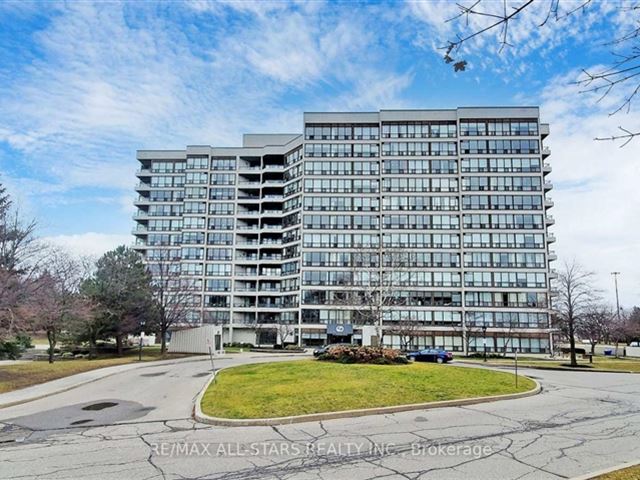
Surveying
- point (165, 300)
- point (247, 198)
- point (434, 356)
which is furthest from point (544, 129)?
point (165, 300)

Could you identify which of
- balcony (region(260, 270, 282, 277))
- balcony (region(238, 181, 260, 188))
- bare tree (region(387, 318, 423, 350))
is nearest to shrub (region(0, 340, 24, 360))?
bare tree (region(387, 318, 423, 350))

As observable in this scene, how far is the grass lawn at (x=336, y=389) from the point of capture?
12844mm

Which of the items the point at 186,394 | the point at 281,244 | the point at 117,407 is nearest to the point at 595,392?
the point at 186,394

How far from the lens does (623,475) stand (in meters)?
6.61

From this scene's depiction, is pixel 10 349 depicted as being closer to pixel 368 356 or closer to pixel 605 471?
pixel 368 356

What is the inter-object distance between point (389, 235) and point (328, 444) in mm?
61800

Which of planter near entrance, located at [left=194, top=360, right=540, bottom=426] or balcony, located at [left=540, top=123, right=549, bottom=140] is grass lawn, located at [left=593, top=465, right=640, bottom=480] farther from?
balcony, located at [left=540, top=123, right=549, bottom=140]

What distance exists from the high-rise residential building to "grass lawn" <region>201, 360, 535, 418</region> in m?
40.7

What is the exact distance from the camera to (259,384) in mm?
16828

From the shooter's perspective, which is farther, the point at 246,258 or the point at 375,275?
the point at 246,258

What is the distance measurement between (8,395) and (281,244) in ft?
197

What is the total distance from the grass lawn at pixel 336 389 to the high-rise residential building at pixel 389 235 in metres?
40.7

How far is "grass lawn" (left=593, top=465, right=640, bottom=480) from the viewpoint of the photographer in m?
6.45

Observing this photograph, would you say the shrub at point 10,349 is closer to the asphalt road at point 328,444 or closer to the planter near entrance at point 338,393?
the asphalt road at point 328,444
